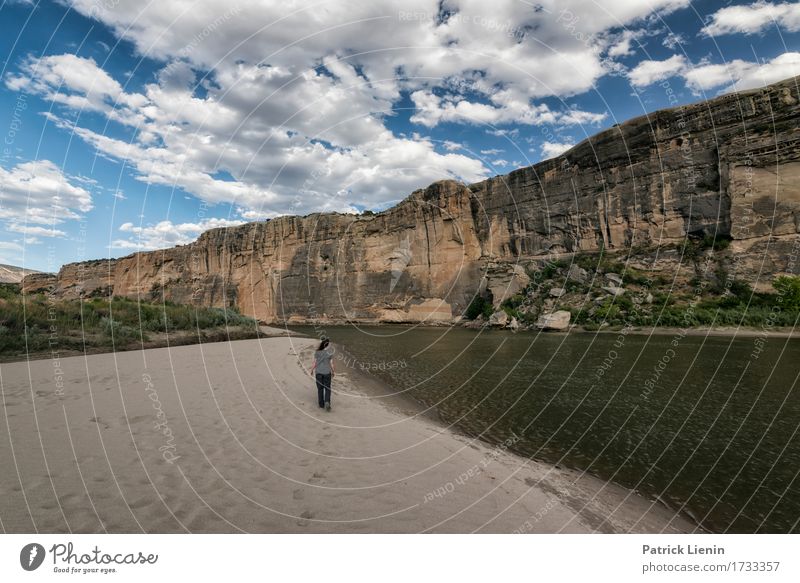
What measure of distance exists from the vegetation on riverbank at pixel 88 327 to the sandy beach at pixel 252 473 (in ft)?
13.5

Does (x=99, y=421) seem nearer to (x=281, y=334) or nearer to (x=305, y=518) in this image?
(x=305, y=518)

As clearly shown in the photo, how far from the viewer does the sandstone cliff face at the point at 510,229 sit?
107ft

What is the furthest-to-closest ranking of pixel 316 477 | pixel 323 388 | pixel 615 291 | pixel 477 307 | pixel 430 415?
pixel 477 307, pixel 615 291, pixel 430 415, pixel 323 388, pixel 316 477

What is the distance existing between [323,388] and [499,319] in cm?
3410

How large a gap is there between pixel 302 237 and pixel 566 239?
4588cm

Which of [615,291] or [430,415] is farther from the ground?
[615,291]

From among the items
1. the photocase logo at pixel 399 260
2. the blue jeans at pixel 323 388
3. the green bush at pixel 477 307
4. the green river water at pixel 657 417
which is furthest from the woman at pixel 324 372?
the photocase logo at pixel 399 260

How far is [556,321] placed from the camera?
3444 centimetres

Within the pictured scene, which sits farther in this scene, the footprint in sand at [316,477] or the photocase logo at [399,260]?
the photocase logo at [399,260]

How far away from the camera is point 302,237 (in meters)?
69.2

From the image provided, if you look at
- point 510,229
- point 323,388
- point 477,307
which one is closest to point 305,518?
point 323,388
